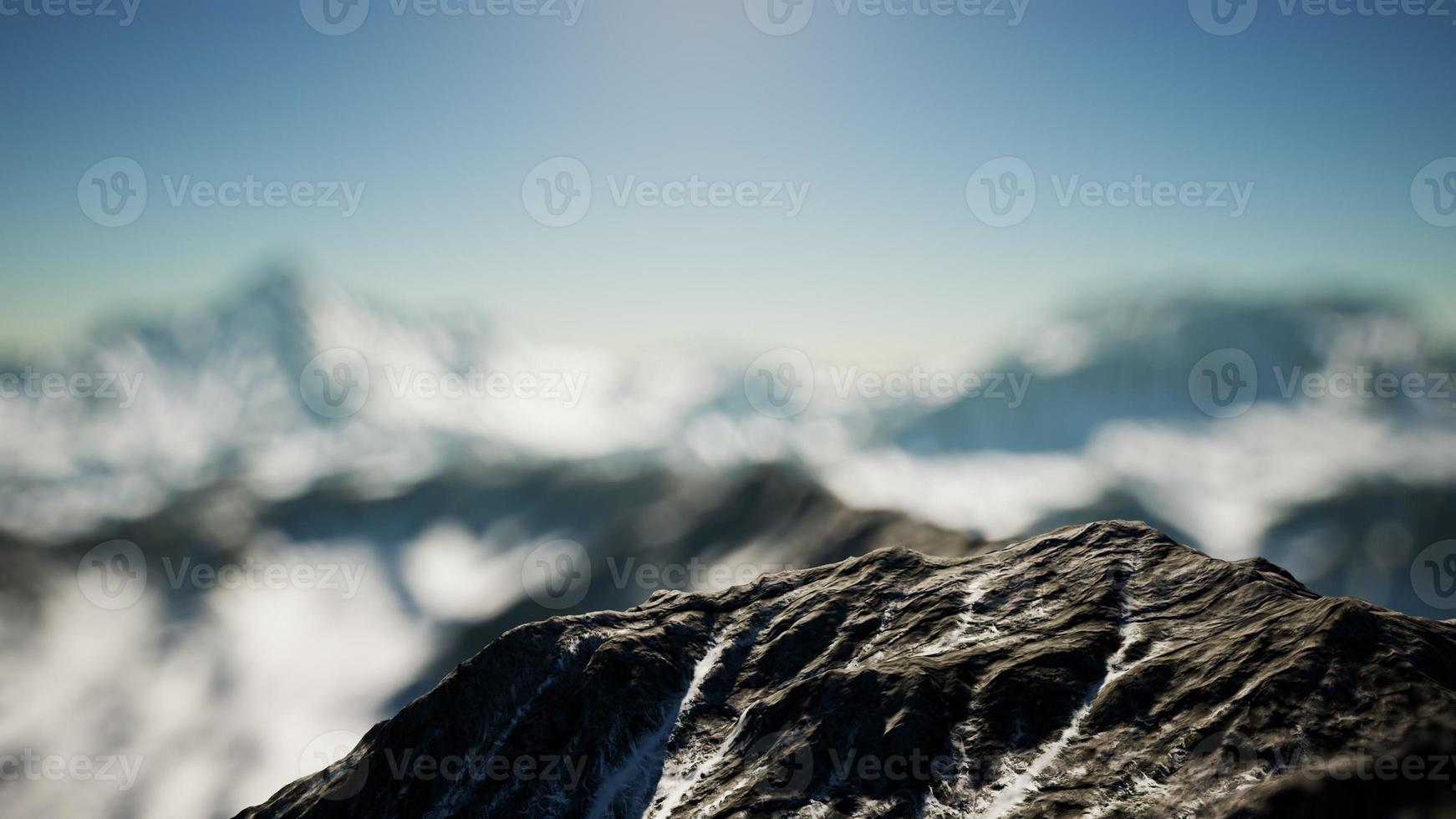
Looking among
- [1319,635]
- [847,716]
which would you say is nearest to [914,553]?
[847,716]

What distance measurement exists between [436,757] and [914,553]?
7758 centimetres

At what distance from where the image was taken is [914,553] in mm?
130750

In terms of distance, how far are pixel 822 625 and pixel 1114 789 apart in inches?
1976

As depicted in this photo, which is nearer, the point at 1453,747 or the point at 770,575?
the point at 1453,747

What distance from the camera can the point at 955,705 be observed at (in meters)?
86.7

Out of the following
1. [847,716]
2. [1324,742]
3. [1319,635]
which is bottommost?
[847,716]

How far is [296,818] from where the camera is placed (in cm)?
10594

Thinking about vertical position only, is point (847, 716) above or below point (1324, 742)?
below

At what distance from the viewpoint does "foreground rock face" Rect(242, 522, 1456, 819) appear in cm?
6519

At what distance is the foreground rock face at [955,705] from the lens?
65.2 metres

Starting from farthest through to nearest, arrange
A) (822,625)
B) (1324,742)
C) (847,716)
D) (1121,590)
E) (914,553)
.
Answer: (914,553) < (822,625) < (1121,590) < (847,716) < (1324,742)

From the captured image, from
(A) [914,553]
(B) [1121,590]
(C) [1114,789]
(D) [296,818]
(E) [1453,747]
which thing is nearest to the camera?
(E) [1453,747]

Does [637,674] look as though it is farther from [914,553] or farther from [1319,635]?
[1319,635]

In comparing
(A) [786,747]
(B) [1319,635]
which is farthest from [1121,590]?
(A) [786,747]
